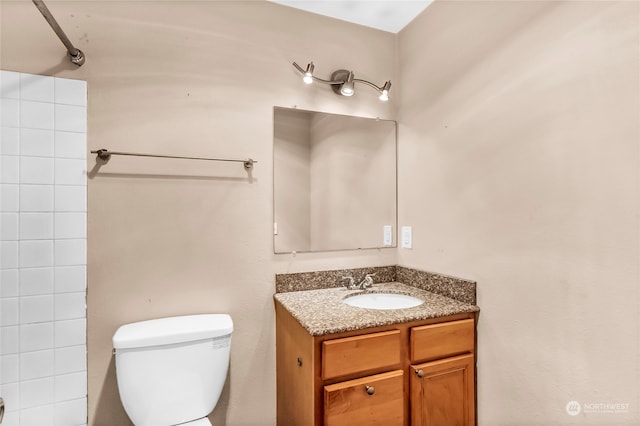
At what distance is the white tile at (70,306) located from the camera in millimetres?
1334

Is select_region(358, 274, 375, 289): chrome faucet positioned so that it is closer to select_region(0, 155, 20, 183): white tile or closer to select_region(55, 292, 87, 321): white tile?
select_region(55, 292, 87, 321): white tile

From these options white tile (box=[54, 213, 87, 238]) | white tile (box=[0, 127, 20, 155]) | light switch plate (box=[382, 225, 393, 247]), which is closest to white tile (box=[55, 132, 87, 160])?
white tile (box=[0, 127, 20, 155])

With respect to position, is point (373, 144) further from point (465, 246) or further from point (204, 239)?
point (204, 239)

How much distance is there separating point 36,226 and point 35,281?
9.1 inches

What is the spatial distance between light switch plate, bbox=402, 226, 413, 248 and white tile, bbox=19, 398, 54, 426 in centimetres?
187

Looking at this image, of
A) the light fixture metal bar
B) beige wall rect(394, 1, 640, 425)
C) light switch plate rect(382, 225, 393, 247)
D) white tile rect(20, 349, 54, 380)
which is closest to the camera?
beige wall rect(394, 1, 640, 425)

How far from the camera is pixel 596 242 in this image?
1.04m

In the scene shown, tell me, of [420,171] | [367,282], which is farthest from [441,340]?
[420,171]

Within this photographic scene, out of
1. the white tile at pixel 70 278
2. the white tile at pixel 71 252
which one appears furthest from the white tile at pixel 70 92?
the white tile at pixel 70 278

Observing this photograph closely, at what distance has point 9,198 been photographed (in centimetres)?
127

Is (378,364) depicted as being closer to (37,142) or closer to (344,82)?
(344,82)

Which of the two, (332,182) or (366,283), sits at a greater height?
(332,182)

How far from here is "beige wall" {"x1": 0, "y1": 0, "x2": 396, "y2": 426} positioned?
139 cm

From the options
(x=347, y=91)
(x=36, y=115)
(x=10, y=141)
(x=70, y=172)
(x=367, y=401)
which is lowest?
(x=367, y=401)
